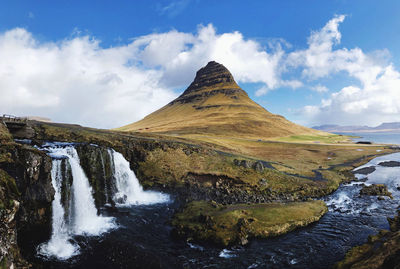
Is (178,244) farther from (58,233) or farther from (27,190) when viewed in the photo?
(27,190)

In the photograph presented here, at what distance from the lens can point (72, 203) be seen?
31938 mm

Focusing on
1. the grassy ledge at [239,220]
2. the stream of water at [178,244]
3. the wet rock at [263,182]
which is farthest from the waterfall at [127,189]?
the wet rock at [263,182]

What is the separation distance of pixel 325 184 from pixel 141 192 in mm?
41856

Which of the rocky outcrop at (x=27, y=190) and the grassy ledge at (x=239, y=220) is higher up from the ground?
the rocky outcrop at (x=27, y=190)

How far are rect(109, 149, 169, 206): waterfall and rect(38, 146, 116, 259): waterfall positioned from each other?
6.69 meters

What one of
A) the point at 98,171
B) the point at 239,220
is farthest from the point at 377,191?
the point at 98,171

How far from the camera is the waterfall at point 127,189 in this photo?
41250 mm

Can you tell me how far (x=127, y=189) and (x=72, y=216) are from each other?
1419 cm

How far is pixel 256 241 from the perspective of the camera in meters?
27.5

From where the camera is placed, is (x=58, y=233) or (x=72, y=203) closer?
(x=58, y=233)

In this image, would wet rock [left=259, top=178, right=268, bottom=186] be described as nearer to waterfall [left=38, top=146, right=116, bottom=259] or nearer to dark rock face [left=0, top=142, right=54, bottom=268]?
waterfall [left=38, top=146, right=116, bottom=259]

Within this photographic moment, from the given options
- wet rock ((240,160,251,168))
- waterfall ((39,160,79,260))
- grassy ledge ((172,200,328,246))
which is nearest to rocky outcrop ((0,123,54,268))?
waterfall ((39,160,79,260))

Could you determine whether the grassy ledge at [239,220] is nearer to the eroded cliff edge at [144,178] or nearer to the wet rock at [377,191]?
the eroded cliff edge at [144,178]

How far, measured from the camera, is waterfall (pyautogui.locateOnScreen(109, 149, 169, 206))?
135 ft
